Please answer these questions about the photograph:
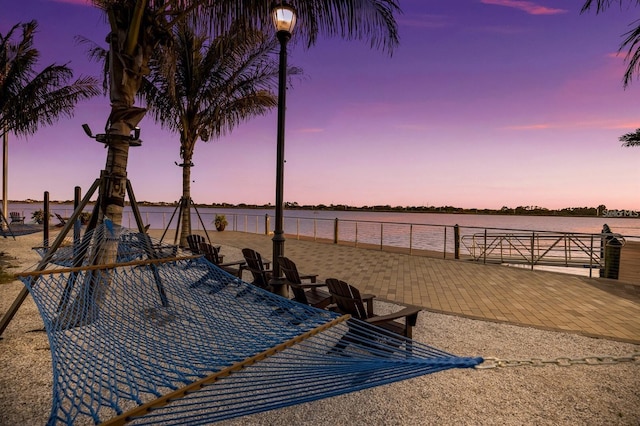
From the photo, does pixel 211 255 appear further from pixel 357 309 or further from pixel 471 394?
pixel 471 394

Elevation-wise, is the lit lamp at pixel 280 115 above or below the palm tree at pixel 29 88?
below

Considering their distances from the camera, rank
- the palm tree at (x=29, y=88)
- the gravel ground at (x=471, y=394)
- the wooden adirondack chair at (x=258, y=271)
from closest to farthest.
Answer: the gravel ground at (x=471, y=394)
the wooden adirondack chair at (x=258, y=271)
the palm tree at (x=29, y=88)

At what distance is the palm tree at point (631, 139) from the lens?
716 inches

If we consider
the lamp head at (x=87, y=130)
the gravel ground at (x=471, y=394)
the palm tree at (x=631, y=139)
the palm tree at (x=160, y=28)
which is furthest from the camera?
the palm tree at (x=631, y=139)

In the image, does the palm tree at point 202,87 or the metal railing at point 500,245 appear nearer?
the metal railing at point 500,245

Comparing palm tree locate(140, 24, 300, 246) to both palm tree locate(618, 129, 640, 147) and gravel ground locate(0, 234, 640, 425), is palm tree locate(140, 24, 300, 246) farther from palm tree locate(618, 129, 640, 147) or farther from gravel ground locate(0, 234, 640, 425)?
palm tree locate(618, 129, 640, 147)

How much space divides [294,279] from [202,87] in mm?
9707

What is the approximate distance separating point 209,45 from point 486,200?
173 feet

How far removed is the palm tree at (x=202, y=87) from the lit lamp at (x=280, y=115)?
22.2 feet

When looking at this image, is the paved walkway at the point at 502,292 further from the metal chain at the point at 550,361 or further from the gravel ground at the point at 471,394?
the metal chain at the point at 550,361

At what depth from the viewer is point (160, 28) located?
4.86 m

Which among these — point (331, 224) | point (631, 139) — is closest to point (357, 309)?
point (631, 139)

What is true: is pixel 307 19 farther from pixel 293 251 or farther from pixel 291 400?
pixel 293 251

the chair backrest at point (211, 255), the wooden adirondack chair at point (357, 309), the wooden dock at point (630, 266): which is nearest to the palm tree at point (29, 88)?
the chair backrest at point (211, 255)
